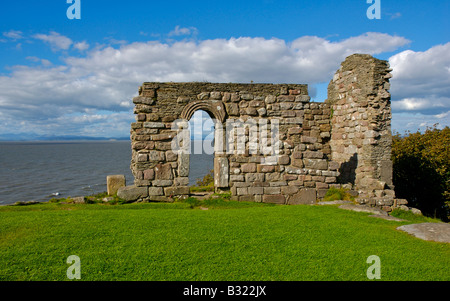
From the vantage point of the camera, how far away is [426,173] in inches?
571

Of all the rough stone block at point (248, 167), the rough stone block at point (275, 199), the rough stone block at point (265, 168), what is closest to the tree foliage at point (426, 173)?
the rough stone block at point (275, 199)

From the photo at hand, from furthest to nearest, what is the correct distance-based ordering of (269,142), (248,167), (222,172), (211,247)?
(269,142), (248,167), (222,172), (211,247)

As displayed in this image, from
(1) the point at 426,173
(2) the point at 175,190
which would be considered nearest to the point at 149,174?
(2) the point at 175,190

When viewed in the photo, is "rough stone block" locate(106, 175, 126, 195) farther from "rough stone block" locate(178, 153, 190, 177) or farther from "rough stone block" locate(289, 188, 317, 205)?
"rough stone block" locate(289, 188, 317, 205)

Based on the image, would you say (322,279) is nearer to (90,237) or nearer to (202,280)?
(202,280)

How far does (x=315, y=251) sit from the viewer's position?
5910 millimetres

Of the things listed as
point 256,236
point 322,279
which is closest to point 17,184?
point 256,236

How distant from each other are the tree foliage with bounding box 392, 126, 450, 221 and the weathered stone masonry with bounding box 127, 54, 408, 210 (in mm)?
4500

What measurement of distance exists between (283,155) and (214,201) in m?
3.06

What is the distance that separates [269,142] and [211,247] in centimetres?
607

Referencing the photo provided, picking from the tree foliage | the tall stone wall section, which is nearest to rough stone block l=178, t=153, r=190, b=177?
the tall stone wall section

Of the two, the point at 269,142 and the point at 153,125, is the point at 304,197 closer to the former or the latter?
the point at 269,142

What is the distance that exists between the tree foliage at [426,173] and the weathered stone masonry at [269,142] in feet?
14.8

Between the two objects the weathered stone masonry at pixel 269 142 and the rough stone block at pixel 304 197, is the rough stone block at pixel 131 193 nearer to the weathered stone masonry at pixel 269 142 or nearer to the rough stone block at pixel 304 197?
the weathered stone masonry at pixel 269 142
